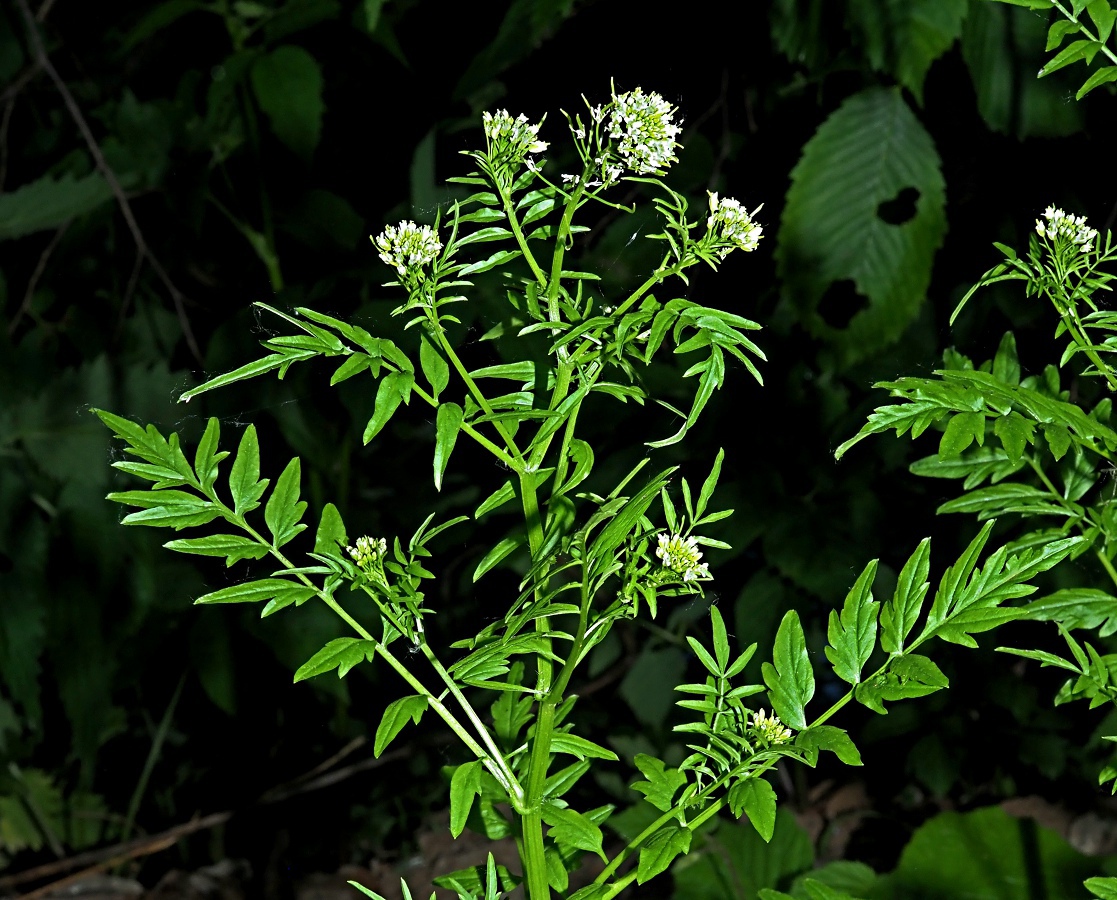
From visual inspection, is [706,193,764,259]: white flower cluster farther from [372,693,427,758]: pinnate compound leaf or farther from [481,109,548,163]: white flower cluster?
[372,693,427,758]: pinnate compound leaf

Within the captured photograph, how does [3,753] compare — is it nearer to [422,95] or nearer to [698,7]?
[422,95]

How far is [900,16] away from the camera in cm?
123

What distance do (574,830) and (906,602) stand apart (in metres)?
0.19

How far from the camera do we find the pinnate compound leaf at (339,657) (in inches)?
20.6

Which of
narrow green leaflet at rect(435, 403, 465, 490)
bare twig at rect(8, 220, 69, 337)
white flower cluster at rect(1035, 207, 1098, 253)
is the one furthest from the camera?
bare twig at rect(8, 220, 69, 337)

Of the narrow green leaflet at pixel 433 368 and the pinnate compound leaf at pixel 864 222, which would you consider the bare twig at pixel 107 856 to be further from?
the narrow green leaflet at pixel 433 368

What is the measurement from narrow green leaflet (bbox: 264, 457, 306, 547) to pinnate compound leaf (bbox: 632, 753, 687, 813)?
0.67ft

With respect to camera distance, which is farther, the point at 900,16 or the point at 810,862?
the point at 810,862

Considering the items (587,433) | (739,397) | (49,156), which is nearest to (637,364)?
(587,433)

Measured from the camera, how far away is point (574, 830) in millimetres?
548

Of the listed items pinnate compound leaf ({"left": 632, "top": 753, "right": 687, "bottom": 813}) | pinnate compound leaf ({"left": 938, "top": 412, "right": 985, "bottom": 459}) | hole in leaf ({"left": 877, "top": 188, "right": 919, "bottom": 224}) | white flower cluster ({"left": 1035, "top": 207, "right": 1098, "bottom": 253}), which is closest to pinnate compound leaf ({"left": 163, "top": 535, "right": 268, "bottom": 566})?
pinnate compound leaf ({"left": 632, "top": 753, "right": 687, "bottom": 813})

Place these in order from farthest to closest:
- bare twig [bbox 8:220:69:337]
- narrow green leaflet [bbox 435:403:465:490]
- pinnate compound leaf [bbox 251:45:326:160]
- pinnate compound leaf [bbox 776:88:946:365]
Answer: bare twig [bbox 8:220:69:337] → pinnate compound leaf [bbox 251:45:326:160] → pinnate compound leaf [bbox 776:88:946:365] → narrow green leaflet [bbox 435:403:465:490]

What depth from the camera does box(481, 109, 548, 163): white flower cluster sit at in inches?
21.7

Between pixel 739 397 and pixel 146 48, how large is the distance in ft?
4.02
